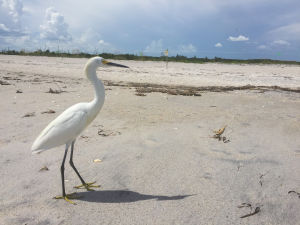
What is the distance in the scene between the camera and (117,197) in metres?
3.21

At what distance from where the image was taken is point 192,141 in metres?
4.90

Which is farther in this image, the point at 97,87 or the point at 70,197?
the point at 97,87

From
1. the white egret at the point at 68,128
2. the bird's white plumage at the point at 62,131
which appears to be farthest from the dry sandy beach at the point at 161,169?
the bird's white plumage at the point at 62,131

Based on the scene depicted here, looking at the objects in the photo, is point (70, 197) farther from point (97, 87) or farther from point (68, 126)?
point (97, 87)

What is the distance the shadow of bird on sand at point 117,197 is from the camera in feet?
10.3

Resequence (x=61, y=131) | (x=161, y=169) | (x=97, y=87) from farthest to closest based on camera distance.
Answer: (x=161, y=169) → (x=97, y=87) → (x=61, y=131)

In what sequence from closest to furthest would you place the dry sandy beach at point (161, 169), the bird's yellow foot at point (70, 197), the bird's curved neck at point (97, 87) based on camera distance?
the dry sandy beach at point (161, 169) < the bird's yellow foot at point (70, 197) < the bird's curved neck at point (97, 87)

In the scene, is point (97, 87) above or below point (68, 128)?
above

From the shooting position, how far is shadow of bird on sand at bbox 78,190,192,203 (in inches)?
124

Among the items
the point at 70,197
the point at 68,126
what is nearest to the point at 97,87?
the point at 68,126

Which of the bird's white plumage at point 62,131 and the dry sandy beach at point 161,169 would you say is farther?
the bird's white plumage at point 62,131

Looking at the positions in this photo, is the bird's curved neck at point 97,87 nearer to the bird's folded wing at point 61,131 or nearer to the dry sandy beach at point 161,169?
the bird's folded wing at point 61,131

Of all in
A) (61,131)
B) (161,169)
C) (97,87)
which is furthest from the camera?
(161,169)

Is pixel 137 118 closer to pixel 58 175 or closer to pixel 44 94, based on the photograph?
pixel 58 175
